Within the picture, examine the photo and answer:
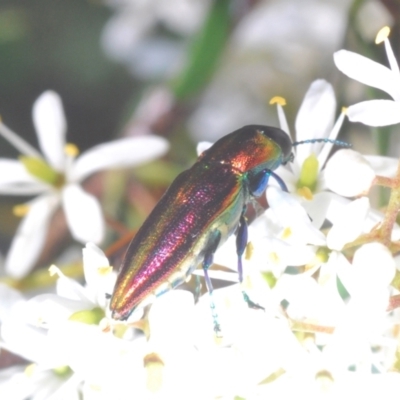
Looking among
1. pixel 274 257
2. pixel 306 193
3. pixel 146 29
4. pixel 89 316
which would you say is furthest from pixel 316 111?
pixel 146 29

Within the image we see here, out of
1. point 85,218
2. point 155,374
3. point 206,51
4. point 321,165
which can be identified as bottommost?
point 155,374

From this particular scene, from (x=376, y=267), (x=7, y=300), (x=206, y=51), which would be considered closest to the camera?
(x=376, y=267)

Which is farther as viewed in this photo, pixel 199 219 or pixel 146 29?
pixel 146 29

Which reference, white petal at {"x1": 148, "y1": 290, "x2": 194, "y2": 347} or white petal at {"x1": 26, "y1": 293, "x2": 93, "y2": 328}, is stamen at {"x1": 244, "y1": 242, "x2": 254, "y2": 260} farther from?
white petal at {"x1": 26, "y1": 293, "x2": 93, "y2": 328}

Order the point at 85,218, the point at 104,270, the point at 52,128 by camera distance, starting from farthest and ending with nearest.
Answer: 1. the point at 52,128
2. the point at 85,218
3. the point at 104,270

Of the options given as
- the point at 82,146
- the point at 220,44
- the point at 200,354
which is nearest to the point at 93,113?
the point at 82,146

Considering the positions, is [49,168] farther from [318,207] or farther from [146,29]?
[146,29]

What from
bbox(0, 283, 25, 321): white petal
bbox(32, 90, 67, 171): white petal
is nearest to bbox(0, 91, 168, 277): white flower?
bbox(32, 90, 67, 171): white petal

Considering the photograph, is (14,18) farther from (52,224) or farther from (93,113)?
(52,224)

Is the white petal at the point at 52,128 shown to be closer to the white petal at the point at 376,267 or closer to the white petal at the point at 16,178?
the white petal at the point at 16,178
